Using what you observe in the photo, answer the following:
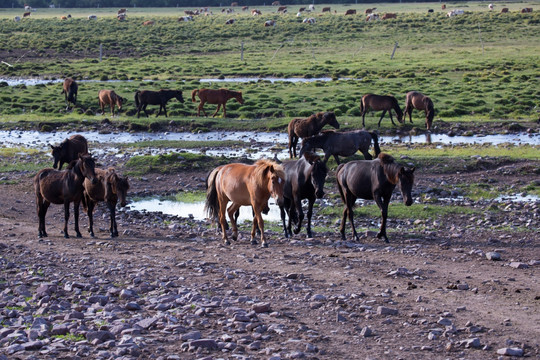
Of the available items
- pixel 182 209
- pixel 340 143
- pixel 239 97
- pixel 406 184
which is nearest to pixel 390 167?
pixel 406 184

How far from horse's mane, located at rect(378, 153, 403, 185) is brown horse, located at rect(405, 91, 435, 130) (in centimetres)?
1454

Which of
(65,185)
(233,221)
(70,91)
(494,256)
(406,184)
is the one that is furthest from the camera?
(70,91)

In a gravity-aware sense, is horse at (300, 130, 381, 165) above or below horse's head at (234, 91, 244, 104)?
below

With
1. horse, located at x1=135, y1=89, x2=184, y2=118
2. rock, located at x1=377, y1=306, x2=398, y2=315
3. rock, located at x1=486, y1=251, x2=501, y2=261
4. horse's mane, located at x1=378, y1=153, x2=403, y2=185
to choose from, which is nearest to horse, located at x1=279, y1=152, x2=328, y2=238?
horse's mane, located at x1=378, y1=153, x2=403, y2=185

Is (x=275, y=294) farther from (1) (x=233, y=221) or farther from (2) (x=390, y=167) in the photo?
(2) (x=390, y=167)

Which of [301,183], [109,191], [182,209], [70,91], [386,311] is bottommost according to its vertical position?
[182,209]

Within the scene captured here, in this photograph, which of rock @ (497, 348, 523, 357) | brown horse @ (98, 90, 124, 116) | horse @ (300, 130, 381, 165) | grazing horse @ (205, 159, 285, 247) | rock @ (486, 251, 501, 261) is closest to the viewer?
rock @ (497, 348, 523, 357)

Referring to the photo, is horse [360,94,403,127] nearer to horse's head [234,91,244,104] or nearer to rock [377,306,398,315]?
horse's head [234,91,244,104]

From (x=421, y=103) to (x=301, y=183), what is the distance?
16.4 meters

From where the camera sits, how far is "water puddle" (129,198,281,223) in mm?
16906

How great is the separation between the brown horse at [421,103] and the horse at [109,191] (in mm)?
16552

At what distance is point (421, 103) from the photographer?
96.6ft

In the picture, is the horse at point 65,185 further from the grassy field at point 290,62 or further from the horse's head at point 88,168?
the grassy field at point 290,62

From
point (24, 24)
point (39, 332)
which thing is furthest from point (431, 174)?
point (24, 24)
